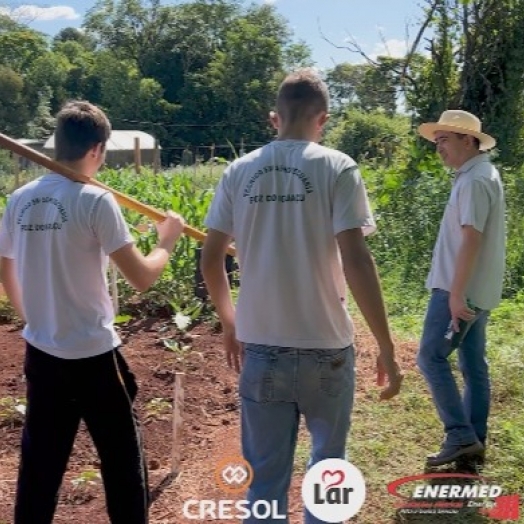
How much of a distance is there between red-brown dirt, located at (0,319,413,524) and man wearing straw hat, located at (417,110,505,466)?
2.75ft

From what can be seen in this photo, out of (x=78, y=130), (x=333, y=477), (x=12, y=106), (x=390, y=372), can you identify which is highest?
(x=12, y=106)

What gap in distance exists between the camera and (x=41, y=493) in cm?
290

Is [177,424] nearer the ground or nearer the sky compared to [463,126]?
nearer the ground

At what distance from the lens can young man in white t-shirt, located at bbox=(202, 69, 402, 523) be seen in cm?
253

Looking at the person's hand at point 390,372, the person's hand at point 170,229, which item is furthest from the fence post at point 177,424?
the person's hand at point 390,372

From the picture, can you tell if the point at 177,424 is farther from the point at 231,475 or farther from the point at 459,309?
the point at 459,309

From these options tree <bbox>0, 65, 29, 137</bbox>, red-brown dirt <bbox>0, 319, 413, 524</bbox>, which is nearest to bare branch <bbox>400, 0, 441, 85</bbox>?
red-brown dirt <bbox>0, 319, 413, 524</bbox>

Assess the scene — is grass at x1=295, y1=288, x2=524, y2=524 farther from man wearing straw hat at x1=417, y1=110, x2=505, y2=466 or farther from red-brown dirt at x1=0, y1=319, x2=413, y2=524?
red-brown dirt at x1=0, y1=319, x2=413, y2=524

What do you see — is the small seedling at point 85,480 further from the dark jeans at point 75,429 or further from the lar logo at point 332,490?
the lar logo at point 332,490

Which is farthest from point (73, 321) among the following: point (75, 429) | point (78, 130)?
point (78, 130)

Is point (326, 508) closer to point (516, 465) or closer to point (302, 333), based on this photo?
point (302, 333)

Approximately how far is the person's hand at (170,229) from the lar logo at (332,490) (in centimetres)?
107

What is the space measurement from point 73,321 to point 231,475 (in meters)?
1.23

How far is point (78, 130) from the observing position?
280 cm
